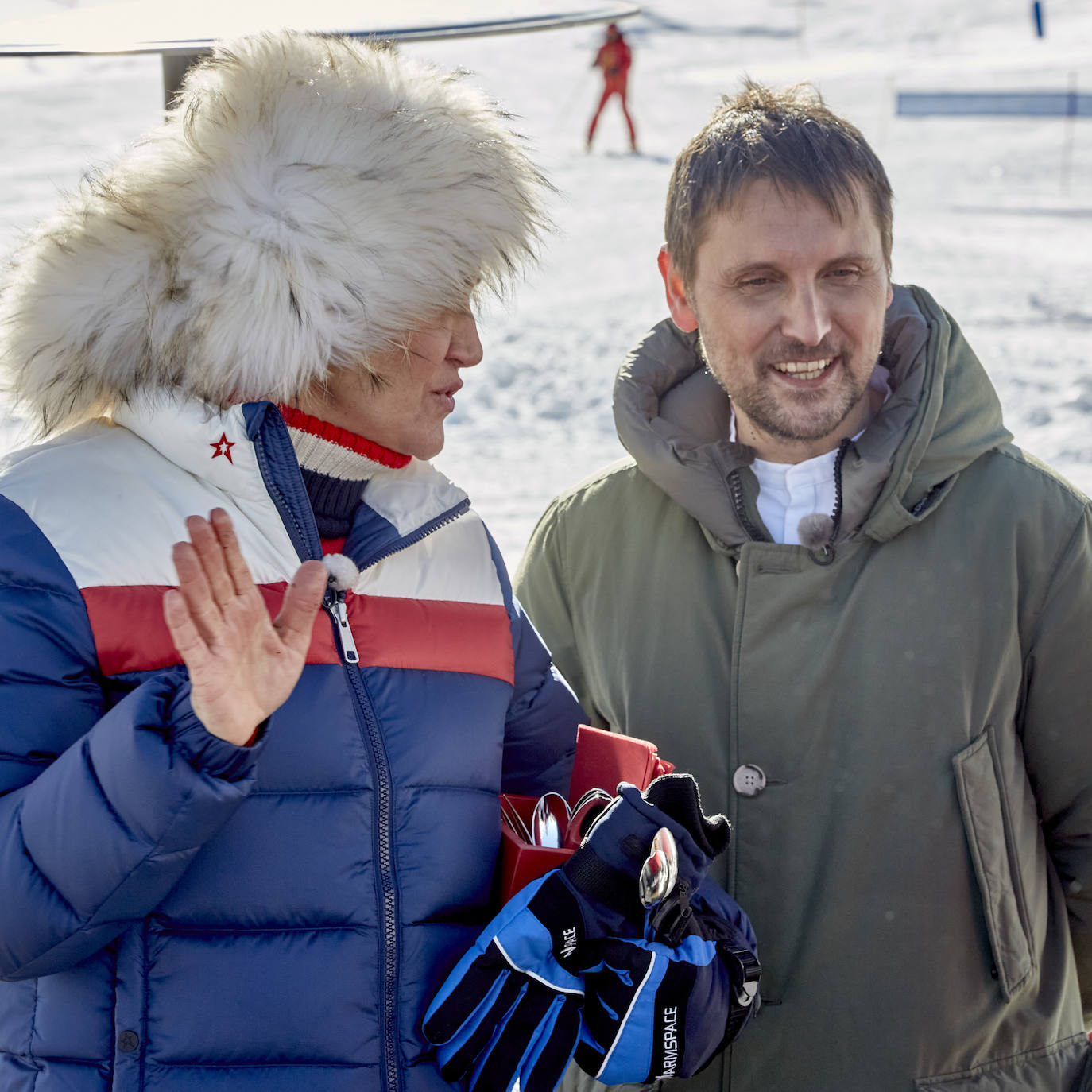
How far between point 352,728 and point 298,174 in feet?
2.17

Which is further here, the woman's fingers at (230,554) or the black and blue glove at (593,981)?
the black and blue glove at (593,981)

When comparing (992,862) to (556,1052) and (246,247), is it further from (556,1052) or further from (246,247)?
(246,247)

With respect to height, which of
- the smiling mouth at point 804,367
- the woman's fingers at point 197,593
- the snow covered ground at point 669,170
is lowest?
the snow covered ground at point 669,170

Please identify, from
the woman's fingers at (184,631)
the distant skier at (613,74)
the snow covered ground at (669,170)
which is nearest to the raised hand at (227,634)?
the woman's fingers at (184,631)

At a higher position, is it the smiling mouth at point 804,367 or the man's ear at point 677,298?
the man's ear at point 677,298

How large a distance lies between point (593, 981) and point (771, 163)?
50.1 inches

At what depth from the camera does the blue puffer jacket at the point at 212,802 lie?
1327 mm

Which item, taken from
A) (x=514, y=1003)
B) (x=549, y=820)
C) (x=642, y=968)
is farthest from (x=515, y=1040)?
(x=549, y=820)

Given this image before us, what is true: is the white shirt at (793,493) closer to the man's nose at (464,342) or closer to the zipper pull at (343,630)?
the man's nose at (464,342)

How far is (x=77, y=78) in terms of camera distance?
16.0 meters

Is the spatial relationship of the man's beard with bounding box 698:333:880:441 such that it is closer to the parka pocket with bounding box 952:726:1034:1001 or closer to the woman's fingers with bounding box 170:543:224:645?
the parka pocket with bounding box 952:726:1034:1001

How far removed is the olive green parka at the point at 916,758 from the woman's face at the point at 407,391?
1.88 ft

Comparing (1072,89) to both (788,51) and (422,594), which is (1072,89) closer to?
(788,51)

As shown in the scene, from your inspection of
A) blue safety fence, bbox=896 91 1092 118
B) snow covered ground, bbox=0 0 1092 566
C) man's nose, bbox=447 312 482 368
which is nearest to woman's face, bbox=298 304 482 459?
man's nose, bbox=447 312 482 368
